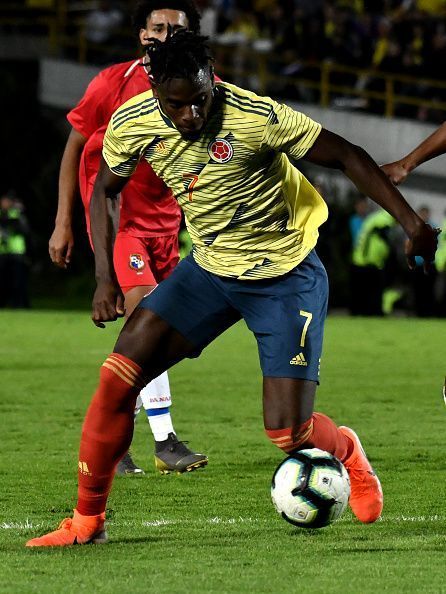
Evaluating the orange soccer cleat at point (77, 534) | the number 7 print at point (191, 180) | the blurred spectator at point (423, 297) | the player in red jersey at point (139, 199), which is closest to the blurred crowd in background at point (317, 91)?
the blurred spectator at point (423, 297)

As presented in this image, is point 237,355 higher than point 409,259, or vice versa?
point 409,259

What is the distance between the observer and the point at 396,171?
689cm

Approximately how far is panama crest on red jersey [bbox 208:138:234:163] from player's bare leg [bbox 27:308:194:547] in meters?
0.72

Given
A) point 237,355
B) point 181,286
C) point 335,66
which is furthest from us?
point 335,66

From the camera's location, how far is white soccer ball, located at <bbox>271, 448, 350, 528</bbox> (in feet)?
19.7

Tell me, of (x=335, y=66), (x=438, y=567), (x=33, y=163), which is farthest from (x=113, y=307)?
(x=33, y=163)

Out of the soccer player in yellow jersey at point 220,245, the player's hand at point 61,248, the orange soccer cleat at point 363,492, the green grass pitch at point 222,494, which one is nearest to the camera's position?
the green grass pitch at point 222,494

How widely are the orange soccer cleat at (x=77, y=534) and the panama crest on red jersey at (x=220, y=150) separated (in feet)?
5.07

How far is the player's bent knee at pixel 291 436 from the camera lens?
20.3 ft

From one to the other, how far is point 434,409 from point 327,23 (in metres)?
17.3

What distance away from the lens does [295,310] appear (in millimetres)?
6230

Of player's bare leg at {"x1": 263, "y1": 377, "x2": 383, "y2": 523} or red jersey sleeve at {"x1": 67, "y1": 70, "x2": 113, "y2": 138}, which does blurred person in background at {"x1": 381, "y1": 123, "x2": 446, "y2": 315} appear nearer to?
player's bare leg at {"x1": 263, "y1": 377, "x2": 383, "y2": 523}

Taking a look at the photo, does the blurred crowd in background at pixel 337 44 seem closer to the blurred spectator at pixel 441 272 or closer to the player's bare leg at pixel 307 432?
the blurred spectator at pixel 441 272

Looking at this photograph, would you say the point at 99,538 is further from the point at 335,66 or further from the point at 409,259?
the point at 335,66
